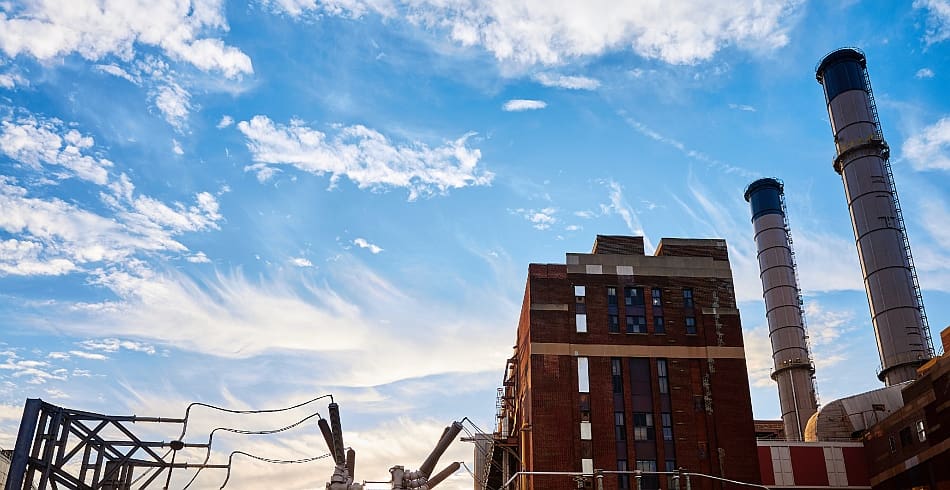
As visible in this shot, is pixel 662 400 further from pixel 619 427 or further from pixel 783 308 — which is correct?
pixel 783 308

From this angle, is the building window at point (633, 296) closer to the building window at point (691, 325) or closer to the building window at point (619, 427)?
the building window at point (691, 325)

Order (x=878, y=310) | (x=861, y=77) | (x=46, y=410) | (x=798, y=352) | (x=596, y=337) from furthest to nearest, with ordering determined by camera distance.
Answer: (x=798, y=352)
(x=861, y=77)
(x=878, y=310)
(x=596, y=337)
(x=46, y=410)

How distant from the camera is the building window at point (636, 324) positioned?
54656 millimetres

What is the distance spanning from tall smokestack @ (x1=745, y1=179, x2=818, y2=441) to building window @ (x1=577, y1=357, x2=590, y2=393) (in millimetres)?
40392

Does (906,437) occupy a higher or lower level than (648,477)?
higher

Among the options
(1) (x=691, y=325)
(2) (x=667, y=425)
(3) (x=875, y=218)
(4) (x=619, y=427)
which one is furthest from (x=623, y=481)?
(3) (x=875, y=218)

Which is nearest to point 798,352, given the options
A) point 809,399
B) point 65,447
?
point 809,399

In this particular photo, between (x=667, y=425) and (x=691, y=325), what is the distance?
742cm

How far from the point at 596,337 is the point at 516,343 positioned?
38.4ft

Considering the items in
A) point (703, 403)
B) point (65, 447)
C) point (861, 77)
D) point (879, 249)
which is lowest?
point (65, 447)

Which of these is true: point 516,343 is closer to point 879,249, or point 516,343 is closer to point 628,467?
point 628,467

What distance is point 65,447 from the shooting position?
3177cm

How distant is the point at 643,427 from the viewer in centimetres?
5166

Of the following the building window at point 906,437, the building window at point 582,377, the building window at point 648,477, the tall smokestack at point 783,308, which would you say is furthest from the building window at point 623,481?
the tall smokestack at point 783,308
